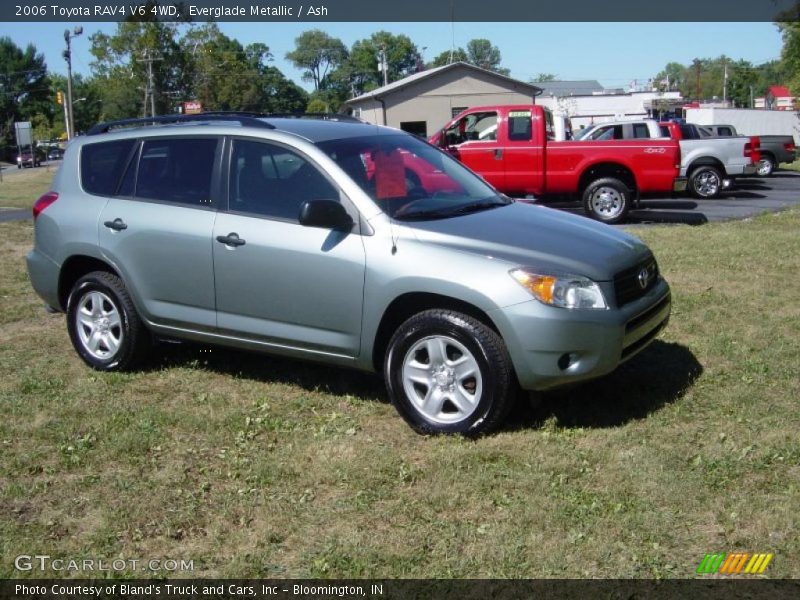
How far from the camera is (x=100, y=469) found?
4500mm

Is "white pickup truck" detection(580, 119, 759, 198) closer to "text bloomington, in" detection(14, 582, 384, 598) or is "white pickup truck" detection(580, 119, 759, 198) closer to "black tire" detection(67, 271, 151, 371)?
"black tire" detection(67, 271, 151, 371)

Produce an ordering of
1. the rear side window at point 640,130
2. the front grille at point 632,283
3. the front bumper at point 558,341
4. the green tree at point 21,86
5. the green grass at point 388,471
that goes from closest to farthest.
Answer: the green grass at point 388,471 → the front bumper at point 558,341 → the front grille at point 632,283 → the rear side window at point 640,130 → the green tree at point 21,86

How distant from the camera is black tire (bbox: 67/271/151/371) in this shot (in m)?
5.92

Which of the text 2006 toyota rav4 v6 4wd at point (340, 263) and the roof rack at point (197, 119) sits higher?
the roof rack at point (197, 119)

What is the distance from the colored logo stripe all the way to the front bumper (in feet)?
4.16

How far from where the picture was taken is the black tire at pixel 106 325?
5.92 metres

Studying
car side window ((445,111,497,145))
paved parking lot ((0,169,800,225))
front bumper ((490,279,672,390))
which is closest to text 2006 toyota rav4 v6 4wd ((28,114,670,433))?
front bumper ((490,279,672,390))

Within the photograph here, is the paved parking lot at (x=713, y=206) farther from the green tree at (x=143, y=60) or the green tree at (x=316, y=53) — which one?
the green tree at (x=316, y=53)

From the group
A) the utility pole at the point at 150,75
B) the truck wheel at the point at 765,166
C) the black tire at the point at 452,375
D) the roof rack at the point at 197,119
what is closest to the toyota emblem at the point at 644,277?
the black tire at the point at 452,375

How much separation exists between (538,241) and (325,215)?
1233mm

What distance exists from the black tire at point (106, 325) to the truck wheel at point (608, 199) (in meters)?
10.2

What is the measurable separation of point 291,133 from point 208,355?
2.10 metres

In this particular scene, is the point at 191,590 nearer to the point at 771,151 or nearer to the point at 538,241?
the point at 538,241

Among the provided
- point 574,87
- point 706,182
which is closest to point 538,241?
point 706,182
